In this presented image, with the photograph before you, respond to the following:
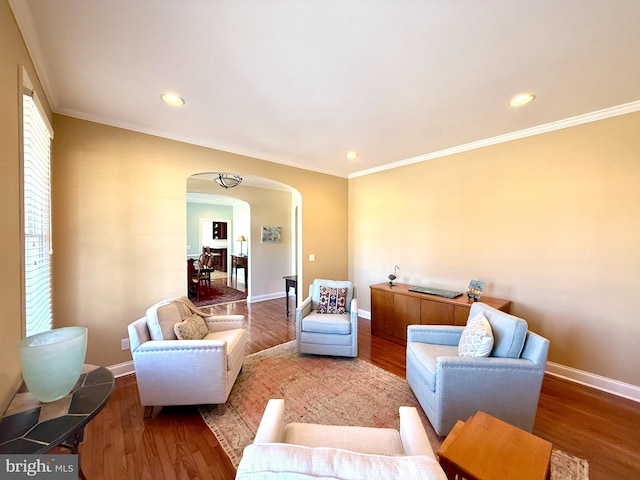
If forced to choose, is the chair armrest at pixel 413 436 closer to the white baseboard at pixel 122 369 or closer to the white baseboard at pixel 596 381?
the white baseboard at pixel 596 381

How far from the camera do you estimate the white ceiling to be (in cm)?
135

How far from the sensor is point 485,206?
319 centimetres

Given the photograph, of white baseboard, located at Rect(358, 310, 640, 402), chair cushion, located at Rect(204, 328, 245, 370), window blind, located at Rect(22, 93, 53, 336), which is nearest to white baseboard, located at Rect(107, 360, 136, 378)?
window blind, located at Rect(22, 93, 53, 336)

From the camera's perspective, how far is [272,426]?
3.67 ft

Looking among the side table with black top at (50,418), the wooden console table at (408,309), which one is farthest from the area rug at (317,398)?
the side table with black top at (50,418)

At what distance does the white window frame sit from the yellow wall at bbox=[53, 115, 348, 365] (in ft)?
0.54

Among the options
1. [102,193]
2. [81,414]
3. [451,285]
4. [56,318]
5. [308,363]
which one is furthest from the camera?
[451,285]

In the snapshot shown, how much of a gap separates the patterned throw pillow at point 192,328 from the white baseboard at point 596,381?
12.5 ft

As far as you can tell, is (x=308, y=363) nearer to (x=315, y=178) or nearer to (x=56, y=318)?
(x=56, y=318)

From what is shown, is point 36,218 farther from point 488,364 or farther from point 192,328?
point 488,364

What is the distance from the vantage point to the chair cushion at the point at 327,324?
9.66 feet

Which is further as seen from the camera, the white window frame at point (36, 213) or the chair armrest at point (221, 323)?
the chair armrest at point (221, 323)

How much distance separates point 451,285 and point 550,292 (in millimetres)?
1044

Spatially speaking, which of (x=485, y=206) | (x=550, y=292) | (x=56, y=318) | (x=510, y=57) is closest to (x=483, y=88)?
(x=510, y=57)
